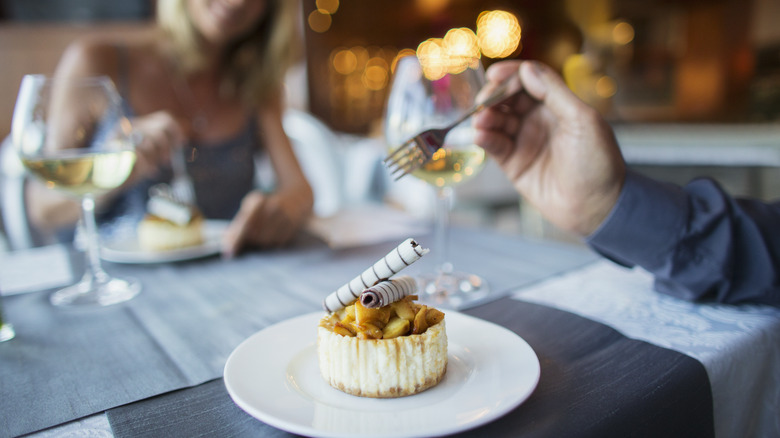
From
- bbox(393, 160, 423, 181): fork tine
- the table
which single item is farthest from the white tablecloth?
bbox(393, 160, 423, 181): fork tine

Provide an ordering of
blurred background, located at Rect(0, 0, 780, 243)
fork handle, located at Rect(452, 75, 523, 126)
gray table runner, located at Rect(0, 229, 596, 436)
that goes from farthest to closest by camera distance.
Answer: blurred background, located at Rect(0, 0, 780, 243)
fork handle, located at Rect(452, 75, 523, 126)
gray table runner, located at Rect(0, 229, 596, 436)

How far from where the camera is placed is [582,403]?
0.42m

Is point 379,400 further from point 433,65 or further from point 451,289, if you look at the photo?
point 433,65

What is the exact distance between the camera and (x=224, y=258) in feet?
3.34

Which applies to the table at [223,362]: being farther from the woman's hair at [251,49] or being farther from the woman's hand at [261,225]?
the woman's hair at [251,49]

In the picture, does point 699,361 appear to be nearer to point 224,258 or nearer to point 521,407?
point 521,407

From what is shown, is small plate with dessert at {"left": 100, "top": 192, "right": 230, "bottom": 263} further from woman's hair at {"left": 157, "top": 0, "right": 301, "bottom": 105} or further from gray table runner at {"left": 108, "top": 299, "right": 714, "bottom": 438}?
woman's hair at {"left": 157, "top": 0, "right": 301, "bottom": 105}

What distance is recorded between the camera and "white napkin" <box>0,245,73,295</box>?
866 mm

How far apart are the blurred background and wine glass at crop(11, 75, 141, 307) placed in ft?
6.09

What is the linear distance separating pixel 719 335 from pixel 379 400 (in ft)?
1.27

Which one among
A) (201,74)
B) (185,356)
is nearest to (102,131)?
(185,356)

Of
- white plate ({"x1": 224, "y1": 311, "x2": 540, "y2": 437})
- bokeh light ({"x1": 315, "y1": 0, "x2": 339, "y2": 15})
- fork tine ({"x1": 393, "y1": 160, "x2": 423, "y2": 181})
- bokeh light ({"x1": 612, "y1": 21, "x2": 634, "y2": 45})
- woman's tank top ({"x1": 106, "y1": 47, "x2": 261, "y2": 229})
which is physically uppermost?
bokeh light ({"x1": 315, "y1": 0, "x2": 339, "y2": 15})

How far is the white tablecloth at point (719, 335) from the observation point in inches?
20.8

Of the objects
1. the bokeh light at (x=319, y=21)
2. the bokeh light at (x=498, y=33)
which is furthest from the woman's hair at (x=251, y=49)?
the bokeh light at (x=498, y=33)
